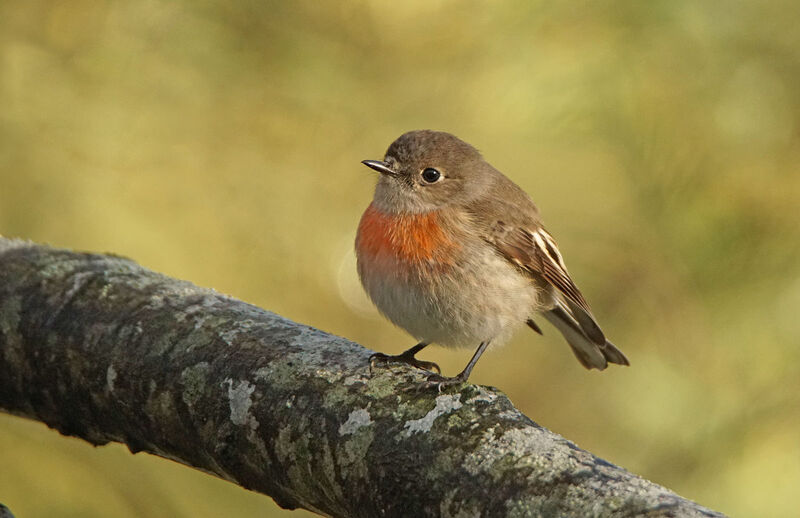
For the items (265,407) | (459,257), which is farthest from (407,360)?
(265,407)

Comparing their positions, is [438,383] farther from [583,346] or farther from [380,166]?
[583,346]

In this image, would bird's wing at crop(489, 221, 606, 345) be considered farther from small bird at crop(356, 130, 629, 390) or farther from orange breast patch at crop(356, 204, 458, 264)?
orange breast patch at crop(356, 204, 458, 264)

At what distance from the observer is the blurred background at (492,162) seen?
3.74 metres

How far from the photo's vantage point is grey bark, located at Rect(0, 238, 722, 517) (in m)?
1.83

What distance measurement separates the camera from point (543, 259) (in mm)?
3797

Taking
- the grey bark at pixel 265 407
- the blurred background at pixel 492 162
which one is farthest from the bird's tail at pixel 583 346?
the grey bark at pixel 265 407

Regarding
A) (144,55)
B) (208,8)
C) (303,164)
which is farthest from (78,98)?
(303,164)

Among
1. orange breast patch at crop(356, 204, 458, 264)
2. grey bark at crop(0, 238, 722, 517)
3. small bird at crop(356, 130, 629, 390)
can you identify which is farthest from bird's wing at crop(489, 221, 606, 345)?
grey bark at crop(0, 238, 722, 517)

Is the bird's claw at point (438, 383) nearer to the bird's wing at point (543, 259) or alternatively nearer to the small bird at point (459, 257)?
the small bird at point (459, 257)

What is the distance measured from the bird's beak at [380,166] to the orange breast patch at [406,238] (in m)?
0.24

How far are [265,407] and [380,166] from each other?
1.68 meters

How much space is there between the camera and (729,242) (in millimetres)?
3852

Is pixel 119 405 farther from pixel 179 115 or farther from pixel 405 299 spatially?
pixel 179 115

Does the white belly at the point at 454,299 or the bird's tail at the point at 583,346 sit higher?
the bird's tail at the point at 583,346
